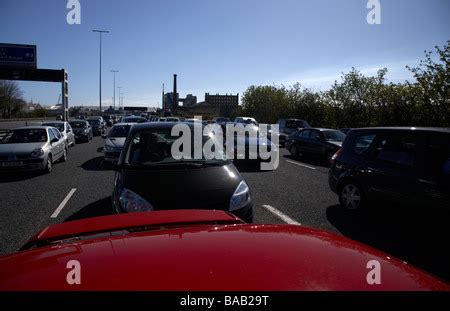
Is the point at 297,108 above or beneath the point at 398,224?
above

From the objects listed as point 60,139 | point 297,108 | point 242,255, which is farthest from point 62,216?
point 297,108

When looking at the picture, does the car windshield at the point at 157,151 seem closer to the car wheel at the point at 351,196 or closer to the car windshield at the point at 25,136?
the car wheel at the point at 351,196

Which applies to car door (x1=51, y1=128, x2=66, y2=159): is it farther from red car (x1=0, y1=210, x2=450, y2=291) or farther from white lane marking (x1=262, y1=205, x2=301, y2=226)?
red car (x1=0, y1=210, x2=450, y2=291)

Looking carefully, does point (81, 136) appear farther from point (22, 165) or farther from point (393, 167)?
point (393, 167)

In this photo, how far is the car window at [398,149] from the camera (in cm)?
546

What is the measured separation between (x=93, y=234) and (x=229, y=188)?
2.29 meters

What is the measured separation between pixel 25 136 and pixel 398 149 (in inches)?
446

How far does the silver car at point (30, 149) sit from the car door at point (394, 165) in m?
9.27

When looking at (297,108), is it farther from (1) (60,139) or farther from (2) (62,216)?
(2) (62,216)

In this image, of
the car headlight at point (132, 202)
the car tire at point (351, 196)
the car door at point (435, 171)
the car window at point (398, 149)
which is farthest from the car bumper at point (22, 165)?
the car door at point (435, 171)

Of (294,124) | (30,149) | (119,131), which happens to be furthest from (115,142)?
(294,124)
